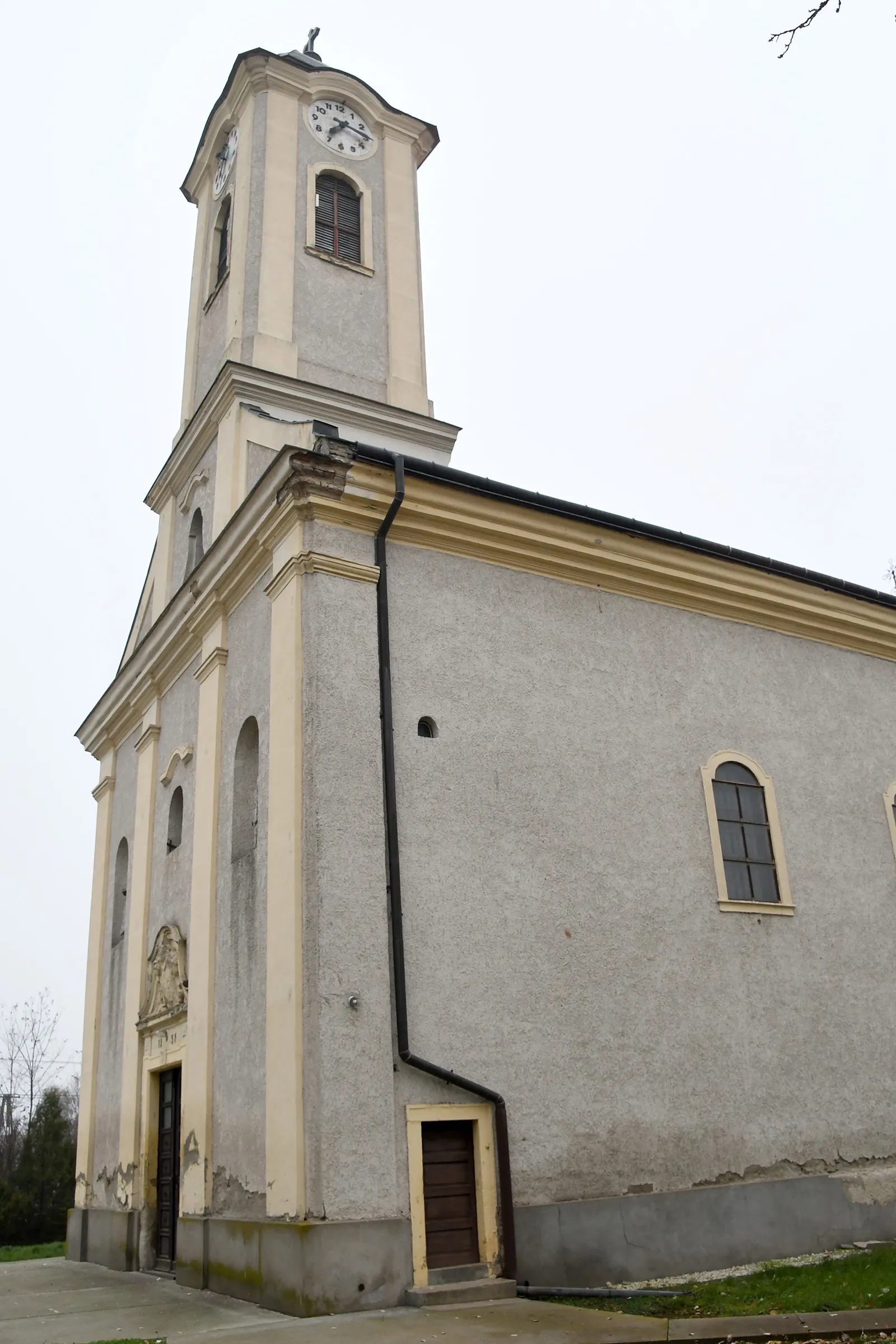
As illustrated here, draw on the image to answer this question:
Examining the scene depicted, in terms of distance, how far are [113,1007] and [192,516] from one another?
21.5ft

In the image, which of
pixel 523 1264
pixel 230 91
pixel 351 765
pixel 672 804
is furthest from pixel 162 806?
pixel 230 91

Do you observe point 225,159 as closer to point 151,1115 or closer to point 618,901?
point 618,901

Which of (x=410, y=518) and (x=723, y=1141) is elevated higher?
(x=410, y=518)

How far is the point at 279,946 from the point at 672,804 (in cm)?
472

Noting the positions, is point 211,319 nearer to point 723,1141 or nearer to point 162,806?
point 162,806

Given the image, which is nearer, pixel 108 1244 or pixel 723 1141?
pixel 723 1141

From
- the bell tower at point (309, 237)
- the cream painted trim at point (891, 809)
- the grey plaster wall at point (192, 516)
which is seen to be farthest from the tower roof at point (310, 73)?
the cream painted trim at point (891, 809)

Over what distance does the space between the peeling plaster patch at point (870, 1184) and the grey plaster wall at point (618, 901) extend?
0.69ft

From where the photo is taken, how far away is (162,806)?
14398 mm

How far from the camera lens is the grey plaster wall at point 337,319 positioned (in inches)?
606

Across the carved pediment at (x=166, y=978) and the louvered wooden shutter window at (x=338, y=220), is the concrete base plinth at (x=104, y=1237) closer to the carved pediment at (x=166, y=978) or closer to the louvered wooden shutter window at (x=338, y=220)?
the carved pediment at (x=166, y=978)

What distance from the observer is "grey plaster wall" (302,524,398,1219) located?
898cm

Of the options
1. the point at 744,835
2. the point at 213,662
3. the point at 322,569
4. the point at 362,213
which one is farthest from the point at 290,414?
the point at 744,835

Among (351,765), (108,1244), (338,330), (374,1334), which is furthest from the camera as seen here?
(338,330)
